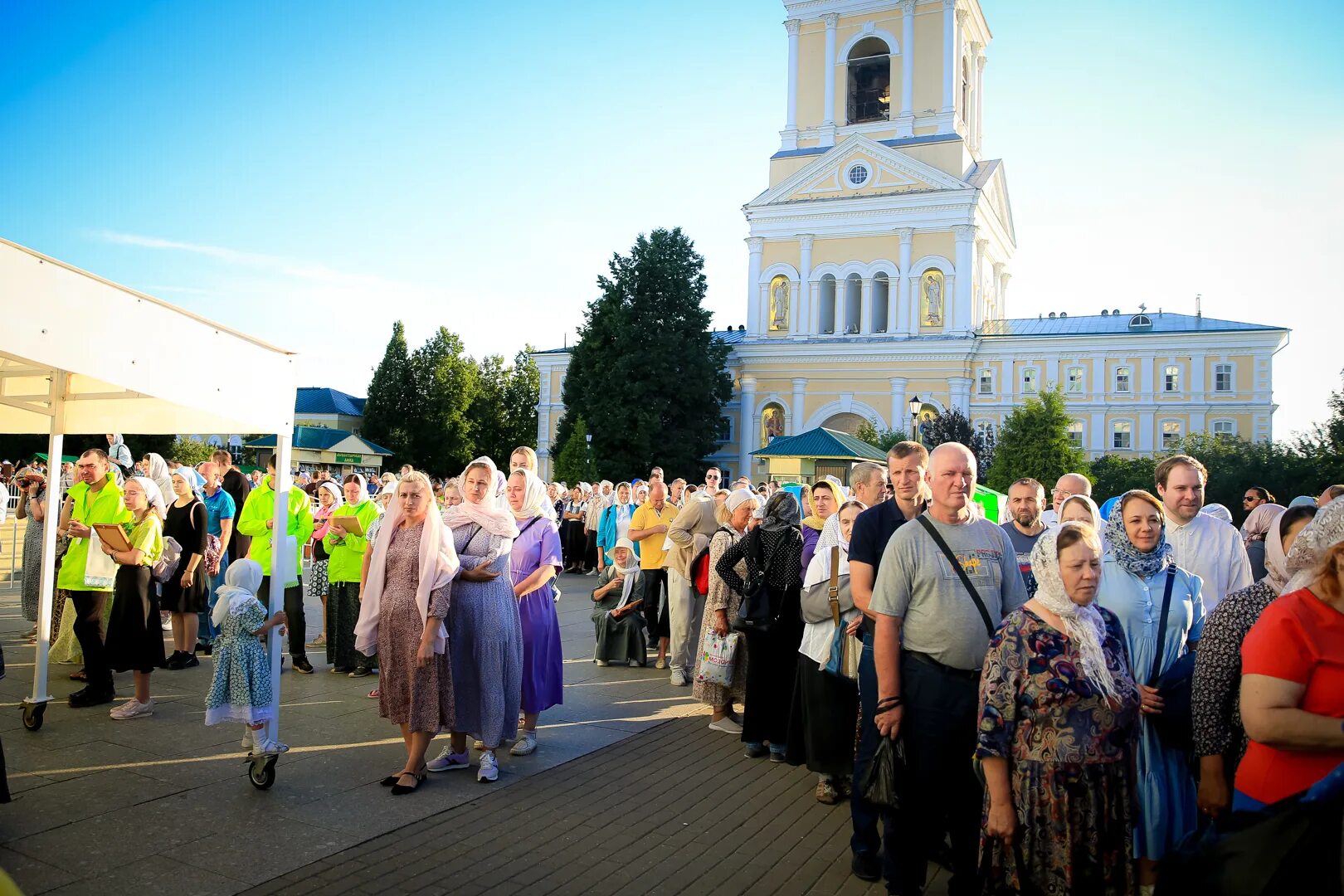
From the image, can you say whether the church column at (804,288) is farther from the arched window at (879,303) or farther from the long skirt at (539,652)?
the long skirt at (539,652)

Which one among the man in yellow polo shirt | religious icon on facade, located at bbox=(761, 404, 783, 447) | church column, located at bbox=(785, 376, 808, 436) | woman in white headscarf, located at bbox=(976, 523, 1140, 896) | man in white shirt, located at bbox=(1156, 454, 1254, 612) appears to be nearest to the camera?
woman in white headscarf, located at bbox=(976, 523, 1140, 896)

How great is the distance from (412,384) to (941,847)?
71.0 m

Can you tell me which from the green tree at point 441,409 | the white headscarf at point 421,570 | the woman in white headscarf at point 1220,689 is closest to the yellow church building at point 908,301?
the green tree at point 441,409

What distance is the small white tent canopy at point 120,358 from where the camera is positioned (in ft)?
15.3

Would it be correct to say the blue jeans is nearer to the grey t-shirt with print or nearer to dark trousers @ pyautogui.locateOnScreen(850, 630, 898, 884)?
dark trousers @ pyautogui.locateOnScreen(850, 630, 898, 884)

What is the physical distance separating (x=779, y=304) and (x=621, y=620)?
146ft

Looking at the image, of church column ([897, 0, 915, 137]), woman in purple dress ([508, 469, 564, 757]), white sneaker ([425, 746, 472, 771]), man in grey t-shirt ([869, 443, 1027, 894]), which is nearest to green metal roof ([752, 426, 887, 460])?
woman in purple dress ([508, 469, 564, 757])

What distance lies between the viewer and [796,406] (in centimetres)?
5166

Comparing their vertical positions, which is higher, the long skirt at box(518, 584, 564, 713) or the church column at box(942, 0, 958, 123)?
the church column at box(942, 0, 958, 123)

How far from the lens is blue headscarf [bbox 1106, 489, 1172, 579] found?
4.37m

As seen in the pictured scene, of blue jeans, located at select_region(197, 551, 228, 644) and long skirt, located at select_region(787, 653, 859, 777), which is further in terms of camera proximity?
blue jeans, located at select_region(197, 551, 228, 644)

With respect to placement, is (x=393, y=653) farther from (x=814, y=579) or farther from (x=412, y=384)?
(x=412, y=384)

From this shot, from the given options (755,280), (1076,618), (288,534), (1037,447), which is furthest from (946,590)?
(755,280)

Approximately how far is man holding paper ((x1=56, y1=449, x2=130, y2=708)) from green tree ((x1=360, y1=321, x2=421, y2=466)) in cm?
6430
